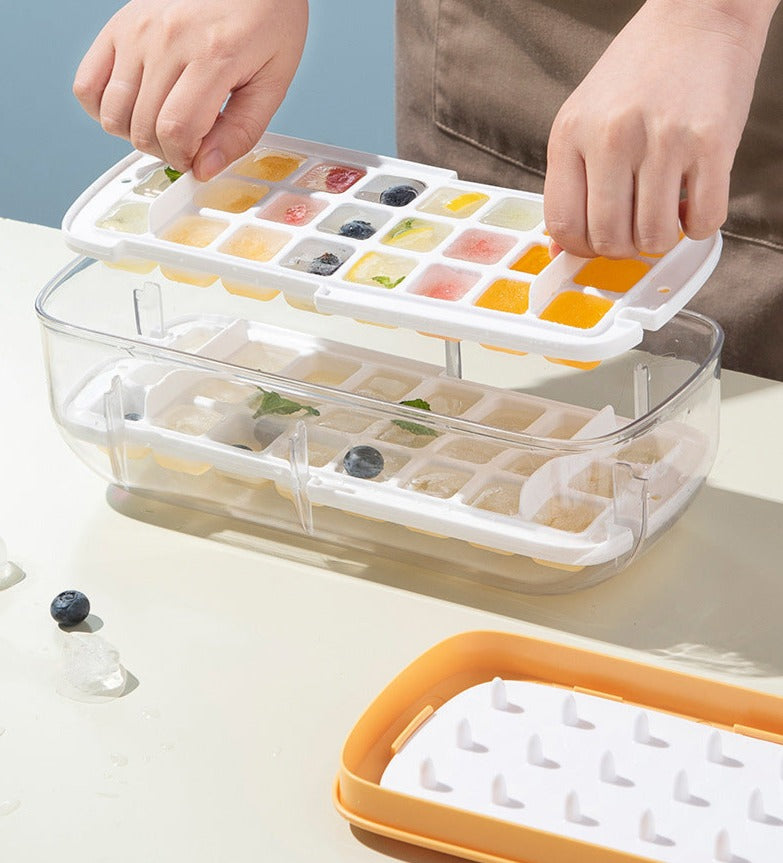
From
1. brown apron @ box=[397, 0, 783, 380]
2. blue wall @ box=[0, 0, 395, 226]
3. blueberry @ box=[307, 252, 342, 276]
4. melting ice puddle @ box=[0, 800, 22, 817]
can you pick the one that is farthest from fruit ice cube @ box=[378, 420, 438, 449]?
blue wall @ box=[0, 0, 395, 226]

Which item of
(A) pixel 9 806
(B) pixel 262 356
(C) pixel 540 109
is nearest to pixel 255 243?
(B) pixel 262 356

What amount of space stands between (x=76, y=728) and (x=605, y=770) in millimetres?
300

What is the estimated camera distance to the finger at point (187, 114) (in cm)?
104

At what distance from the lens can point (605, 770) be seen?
78 centimetres

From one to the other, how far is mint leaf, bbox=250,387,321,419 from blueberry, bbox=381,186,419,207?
0.15 meters

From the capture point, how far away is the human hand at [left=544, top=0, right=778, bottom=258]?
2.92 feet

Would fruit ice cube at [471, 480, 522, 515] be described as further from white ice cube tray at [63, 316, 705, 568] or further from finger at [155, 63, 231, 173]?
finger at [155, 63, 231, 173]

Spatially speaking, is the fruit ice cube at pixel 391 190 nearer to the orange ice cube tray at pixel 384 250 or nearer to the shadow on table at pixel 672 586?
the orange ice cube tray at pixel 384 250

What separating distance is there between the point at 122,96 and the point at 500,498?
0.41m

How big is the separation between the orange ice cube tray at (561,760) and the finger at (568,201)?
0.79 ft

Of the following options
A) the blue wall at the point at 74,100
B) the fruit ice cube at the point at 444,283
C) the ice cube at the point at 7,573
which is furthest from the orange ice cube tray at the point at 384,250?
the blue wall at the point at 74,100

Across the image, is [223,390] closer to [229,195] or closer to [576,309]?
[229,195]

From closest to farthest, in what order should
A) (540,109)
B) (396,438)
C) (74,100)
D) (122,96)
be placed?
(396,438) → (122,96) → (540,109) → (74,100)

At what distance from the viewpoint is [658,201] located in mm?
882
